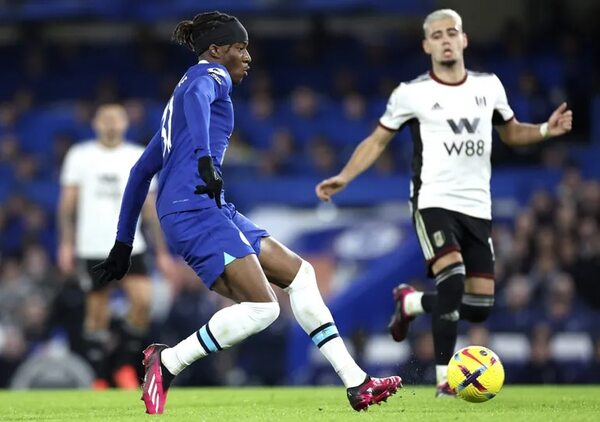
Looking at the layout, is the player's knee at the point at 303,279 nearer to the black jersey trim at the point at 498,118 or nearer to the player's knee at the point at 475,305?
the player's knee at the point at 475,305

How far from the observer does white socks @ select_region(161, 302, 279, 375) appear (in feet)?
21.2

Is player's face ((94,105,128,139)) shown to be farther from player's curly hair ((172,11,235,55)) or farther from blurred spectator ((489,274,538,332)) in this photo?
player's curly hair ((172,11,235,55))

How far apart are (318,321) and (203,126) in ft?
3.90

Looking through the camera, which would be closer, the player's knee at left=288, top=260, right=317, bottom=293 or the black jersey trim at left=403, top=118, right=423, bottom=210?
the player's knee at left=288, top=260, right=317, bottom=293

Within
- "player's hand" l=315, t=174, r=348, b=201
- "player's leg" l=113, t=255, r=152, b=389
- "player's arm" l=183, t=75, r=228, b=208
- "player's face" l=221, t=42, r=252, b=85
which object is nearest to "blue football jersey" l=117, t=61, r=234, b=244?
"player's arm" l=183, t=75, r=228, b=208

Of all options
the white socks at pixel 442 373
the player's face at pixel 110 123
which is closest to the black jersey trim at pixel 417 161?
the white socks at pixel 442 373

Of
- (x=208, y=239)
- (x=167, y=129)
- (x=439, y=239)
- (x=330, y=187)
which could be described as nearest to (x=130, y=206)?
(x=167, y=129)

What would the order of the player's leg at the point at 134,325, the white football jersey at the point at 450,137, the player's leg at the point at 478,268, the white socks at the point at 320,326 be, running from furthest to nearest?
the player's leg at the point at 134,325 → the player's leg at the point at 478,268 → the white football jersey at the point at 450,137 → the white socks at the point at 320,326

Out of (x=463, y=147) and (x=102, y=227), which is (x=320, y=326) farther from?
(x=102, y=227)

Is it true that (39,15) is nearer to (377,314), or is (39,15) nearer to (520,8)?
(520,8)

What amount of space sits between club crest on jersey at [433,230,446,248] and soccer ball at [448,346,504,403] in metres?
1.06

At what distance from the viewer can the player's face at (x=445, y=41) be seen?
26.6 ft

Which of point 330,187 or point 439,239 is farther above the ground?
point 330,187

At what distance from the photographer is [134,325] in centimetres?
1079
